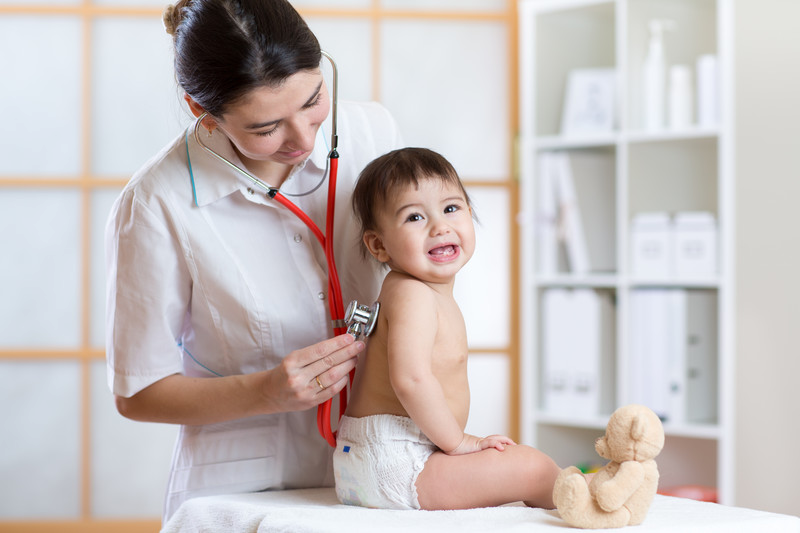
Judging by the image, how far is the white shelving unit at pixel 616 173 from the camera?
2688mm

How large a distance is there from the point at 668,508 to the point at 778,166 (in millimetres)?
1998

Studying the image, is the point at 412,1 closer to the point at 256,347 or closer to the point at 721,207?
the point at 721,207

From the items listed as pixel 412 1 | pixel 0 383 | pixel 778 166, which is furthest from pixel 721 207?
pixel 0 383

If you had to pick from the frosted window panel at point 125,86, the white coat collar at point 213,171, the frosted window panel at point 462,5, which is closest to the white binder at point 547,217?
the frosted window panel at point 462,5

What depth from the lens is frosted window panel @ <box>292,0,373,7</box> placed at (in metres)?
3.06

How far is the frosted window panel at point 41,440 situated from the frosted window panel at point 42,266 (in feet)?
0.39

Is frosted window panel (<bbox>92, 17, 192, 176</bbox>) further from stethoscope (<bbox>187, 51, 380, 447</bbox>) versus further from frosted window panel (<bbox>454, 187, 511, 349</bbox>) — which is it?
stethoscope (<bbox>187, 51, 380, 447</bbox>)

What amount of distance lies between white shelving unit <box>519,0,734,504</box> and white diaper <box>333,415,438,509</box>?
1.72m

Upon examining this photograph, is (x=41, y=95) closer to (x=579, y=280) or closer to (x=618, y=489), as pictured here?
(x=579, y=280)

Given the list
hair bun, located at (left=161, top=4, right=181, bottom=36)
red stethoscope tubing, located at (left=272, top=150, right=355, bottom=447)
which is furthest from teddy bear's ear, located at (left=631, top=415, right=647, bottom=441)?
hair bun, located at (left=161, top=4, right=181, bottom=36)

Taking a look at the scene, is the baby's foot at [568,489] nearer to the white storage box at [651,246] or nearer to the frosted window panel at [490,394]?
the white storage box at [651,246]

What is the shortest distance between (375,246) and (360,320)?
0.15m

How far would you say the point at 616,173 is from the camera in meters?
2.88

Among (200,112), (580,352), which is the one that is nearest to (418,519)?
(200,112)
